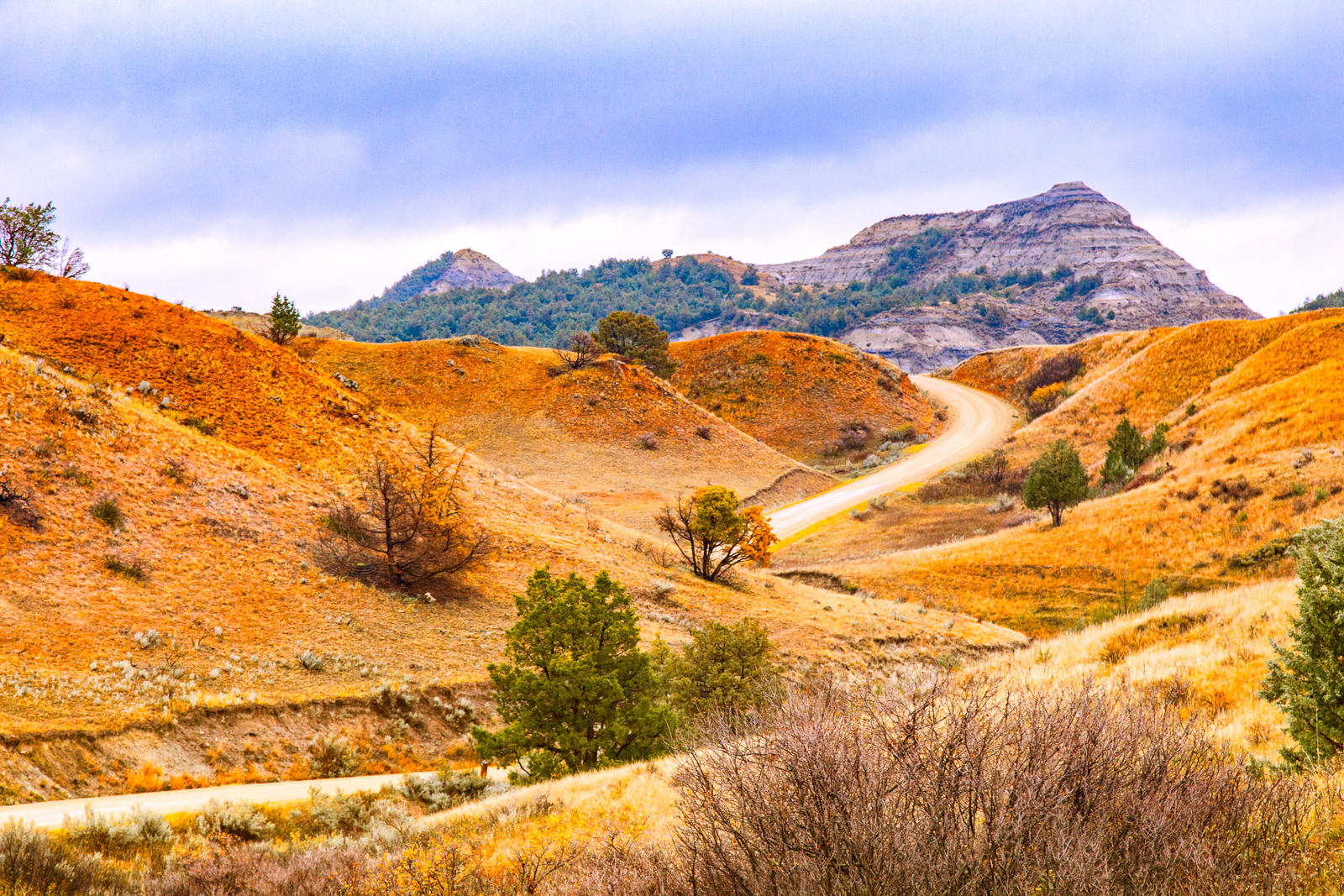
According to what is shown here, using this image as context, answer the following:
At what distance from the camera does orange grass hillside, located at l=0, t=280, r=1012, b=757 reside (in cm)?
1218

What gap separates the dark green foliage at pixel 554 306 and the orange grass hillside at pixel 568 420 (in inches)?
2836

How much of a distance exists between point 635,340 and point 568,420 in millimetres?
17174

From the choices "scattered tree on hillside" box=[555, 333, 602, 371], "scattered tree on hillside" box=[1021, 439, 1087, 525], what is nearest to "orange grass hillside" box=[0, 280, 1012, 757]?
"scattered tree on hillside" box=[1021, 439, 1087, 525]

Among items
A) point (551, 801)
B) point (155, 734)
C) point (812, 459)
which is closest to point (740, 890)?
point (551, 801)

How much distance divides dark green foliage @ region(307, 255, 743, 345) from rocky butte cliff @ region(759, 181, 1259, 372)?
34.0 metres

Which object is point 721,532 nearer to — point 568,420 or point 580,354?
point 568,420

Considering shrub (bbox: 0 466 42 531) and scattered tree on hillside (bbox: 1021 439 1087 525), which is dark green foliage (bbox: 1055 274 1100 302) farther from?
shrub (bbox: 0 466 42 531)

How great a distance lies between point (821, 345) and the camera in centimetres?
7044

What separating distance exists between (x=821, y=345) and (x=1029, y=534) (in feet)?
138

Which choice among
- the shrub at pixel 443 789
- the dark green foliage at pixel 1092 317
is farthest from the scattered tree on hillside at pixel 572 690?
the dark green foliage at pixel 1092 317

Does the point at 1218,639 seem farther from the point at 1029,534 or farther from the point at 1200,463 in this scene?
the point at 1200,463

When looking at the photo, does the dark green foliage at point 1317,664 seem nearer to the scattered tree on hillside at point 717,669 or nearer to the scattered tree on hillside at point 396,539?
the scattered tree on hillside at point 717,669

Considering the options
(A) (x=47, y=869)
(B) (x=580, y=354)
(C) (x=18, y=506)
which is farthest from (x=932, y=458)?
(A) (x=47, y=869)

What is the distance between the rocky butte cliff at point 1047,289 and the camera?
119438mm
